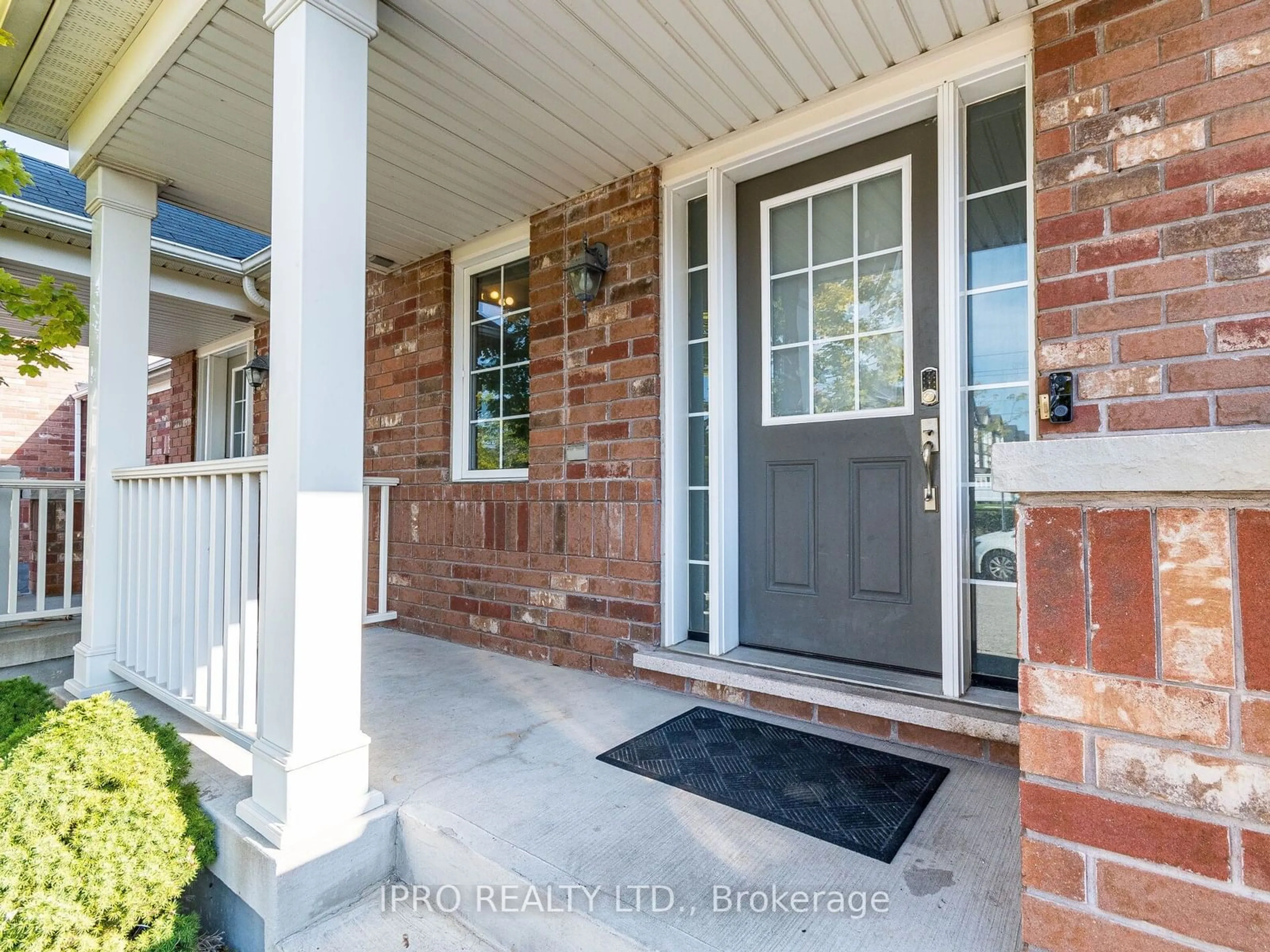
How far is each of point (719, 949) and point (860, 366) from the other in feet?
6.65

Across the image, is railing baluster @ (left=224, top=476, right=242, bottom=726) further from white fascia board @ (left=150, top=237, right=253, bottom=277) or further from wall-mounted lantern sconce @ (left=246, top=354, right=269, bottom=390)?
wall-mounted lantern sconce @ (left=246, top=354, right=269, bottom=390)

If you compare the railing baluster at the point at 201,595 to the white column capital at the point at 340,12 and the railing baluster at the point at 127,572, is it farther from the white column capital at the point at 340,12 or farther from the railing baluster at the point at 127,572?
the white column capital at the point at 340,12

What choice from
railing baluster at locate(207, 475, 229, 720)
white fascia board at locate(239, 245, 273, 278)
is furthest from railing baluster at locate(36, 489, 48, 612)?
railing baluster at locate(207, 475, 229, 720)

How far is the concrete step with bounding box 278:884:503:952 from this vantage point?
4.91 feet

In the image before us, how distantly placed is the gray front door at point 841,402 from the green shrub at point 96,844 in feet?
6.83

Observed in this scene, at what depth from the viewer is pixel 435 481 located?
155 inches

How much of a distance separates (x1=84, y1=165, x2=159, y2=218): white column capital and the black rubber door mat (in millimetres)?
3210

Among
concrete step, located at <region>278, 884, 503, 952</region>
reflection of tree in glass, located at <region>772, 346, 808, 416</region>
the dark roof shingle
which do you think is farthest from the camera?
the dark roof shingle

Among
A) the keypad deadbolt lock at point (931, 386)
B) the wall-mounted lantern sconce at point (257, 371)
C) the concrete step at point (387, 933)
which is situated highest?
the wall-mounted lantern sconce at point (257, 371)

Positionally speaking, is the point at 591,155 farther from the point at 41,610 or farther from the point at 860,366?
the point at 41,610

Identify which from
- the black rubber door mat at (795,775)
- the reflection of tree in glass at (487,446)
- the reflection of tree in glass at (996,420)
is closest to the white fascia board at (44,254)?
the reflection of tree in glass at (487,446)

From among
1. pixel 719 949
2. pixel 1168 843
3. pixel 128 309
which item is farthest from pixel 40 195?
pixel 1168 843

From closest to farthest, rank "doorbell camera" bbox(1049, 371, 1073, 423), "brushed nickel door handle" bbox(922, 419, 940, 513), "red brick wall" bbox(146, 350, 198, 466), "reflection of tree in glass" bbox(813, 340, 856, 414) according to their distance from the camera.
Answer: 1. "doorbell camera" bbox(1049, 371, 1073, 423)
2. "brushed nickel door handle" bbox(922, 419, 940, 513)
3. "reflection of tree in glass" bbox(813, 340, 856, 414)
4. "red brick wall" bbox(146, 350, 198, 466)

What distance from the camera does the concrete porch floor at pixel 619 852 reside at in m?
1.30
